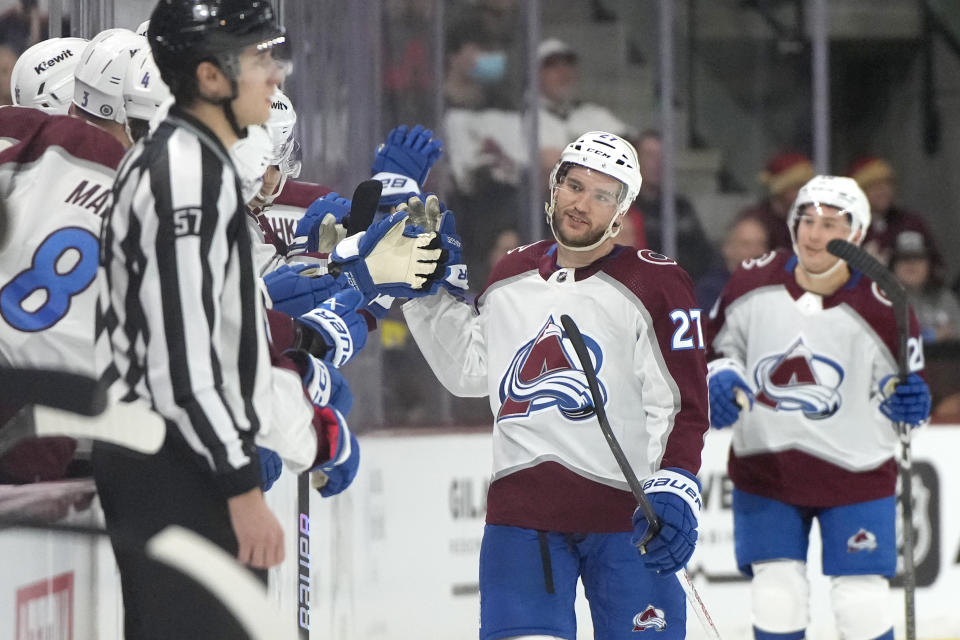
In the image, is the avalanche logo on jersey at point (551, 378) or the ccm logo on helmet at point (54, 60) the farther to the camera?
the ccm logo on helmet at point (54, 60)

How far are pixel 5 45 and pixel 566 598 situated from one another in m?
2.23

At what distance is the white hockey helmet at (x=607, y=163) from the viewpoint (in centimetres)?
279

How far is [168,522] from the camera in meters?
1.89

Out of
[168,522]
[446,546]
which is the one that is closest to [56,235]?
[168,522]

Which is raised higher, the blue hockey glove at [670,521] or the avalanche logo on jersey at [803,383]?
the avalanche logo on jersey at [803,383]

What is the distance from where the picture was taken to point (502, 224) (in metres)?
4.98

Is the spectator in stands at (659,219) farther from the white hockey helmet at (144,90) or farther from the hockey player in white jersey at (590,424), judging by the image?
the white hockey helmet at (144,90)

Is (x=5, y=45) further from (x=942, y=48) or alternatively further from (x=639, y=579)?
(x=942, y=48)

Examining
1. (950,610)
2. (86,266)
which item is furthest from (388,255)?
(950,610)

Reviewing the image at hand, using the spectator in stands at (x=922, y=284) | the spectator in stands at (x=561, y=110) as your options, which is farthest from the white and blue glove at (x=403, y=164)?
the spectator in stands at (x=922, y=284)

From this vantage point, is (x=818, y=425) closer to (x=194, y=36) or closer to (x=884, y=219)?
(x=194, y=36)

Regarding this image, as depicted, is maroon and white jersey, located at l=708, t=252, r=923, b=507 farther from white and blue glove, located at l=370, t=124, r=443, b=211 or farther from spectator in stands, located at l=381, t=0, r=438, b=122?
spectator in stands, located at l=381, t=0, r=438, b=122

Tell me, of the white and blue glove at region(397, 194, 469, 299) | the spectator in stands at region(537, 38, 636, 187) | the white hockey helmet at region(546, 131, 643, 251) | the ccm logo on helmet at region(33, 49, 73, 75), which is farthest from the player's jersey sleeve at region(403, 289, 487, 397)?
the spectator in stands at region(537, 38, 636, 187)

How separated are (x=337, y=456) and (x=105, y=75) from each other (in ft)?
3.17
